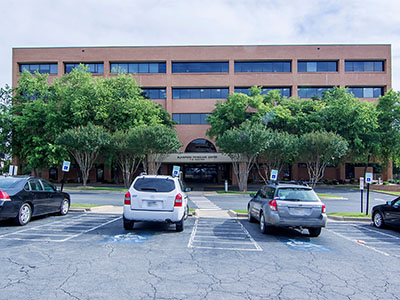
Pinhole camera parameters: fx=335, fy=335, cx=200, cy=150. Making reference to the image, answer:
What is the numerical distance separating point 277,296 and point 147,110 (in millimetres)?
31562

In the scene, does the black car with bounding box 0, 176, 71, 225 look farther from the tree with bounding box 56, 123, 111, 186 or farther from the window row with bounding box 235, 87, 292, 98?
the window row with bounding box 235, 87, 292, 98

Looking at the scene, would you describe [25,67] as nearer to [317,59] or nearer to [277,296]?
[317,59]

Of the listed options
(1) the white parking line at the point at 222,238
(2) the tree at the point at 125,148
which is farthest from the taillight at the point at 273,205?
(2) the tree at the point at 125,148

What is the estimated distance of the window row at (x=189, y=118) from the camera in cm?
4203

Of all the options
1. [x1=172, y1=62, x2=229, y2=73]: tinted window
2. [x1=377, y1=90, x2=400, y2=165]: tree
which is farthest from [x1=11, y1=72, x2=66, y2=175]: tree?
[x1=377, y1=90, x2=400, y2=165]: tree

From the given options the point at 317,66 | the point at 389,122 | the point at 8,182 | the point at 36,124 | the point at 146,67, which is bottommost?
the point at 8,182

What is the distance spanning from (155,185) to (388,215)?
26.8ft

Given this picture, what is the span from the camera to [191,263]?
21.9ft

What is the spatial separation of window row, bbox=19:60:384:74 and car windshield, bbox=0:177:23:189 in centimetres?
3404

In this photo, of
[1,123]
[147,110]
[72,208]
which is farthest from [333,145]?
[1,123]

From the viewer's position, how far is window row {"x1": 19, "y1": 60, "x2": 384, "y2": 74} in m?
42.9

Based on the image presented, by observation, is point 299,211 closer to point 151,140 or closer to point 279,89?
point 151,140

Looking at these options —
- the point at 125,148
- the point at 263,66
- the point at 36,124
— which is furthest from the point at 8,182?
the point at 263,66

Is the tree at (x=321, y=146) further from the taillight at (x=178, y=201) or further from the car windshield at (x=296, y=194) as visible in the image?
the taillight at (x=178, y=201)
